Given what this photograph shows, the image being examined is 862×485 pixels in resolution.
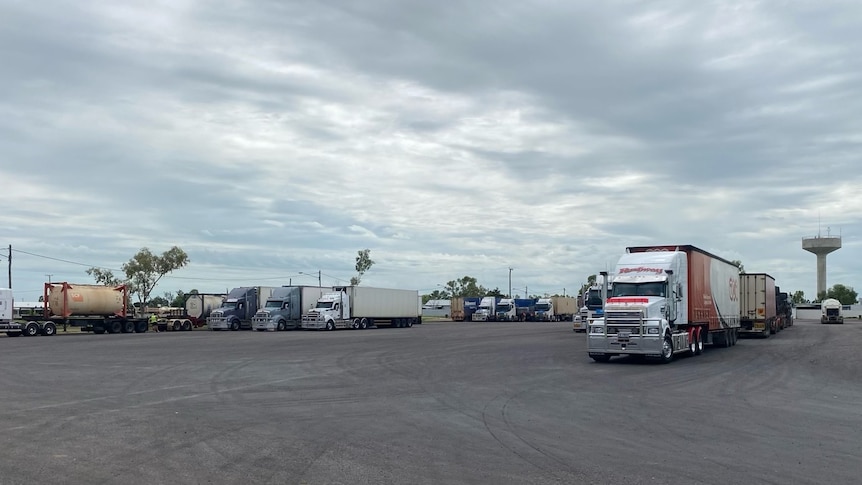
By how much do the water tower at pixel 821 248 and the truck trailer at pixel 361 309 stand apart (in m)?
105

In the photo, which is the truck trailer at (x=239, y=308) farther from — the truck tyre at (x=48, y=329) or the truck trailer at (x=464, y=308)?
the truck trailer at (x=464, y=308)

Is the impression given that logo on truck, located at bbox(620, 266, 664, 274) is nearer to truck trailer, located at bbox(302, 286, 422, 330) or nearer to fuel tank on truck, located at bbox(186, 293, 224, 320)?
truck trailer, located at bbox(302, 286, 422, 330)

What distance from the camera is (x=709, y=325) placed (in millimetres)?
29547

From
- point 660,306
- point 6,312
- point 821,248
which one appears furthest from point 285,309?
point 821,248

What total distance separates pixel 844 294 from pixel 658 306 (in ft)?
632

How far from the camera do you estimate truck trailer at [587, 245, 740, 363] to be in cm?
Result: 2398

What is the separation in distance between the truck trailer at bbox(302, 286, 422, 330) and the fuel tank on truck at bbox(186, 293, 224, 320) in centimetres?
1365

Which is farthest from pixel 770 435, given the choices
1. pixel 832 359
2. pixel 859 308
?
pixel 859 308

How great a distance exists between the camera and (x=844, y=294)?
190 m

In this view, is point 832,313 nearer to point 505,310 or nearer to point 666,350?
point 505,310

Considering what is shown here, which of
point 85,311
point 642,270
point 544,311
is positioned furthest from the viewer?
point 544,311

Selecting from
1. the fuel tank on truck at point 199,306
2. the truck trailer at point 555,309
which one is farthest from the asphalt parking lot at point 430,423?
the truck trailer at point 555,309

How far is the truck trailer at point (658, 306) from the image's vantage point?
78.7 feet

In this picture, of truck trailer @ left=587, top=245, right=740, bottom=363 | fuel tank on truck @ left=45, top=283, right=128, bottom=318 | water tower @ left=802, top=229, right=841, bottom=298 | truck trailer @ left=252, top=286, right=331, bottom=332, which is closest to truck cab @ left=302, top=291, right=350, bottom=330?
truck trailer @ left=252, top=286, right=331, bottom=332
